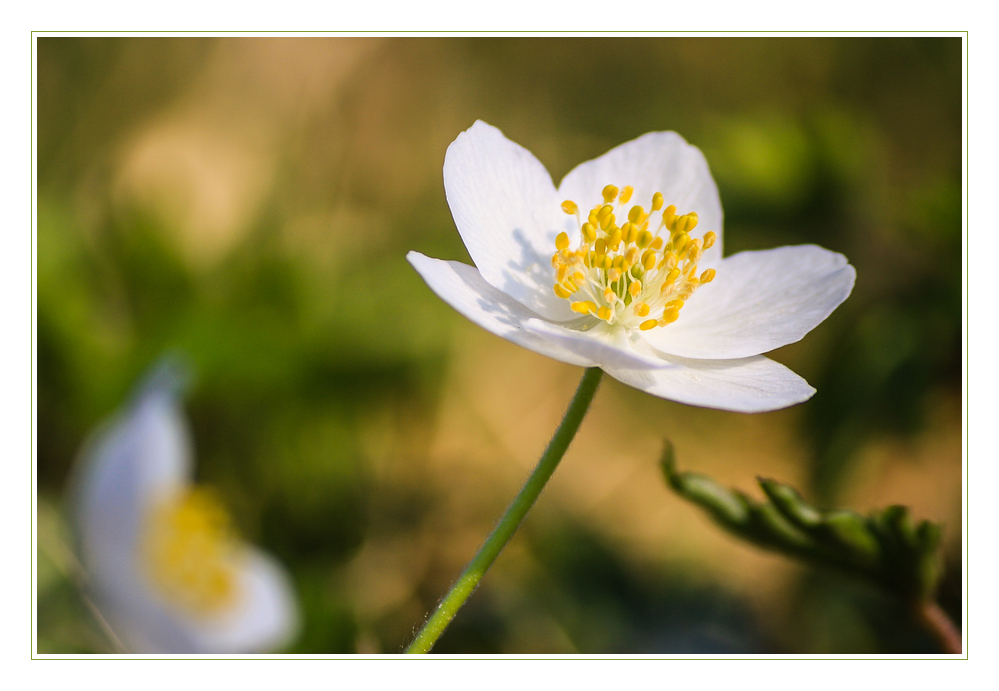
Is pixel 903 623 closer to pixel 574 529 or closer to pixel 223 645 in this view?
pixel 574 529

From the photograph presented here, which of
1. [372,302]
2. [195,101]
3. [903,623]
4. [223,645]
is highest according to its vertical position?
[195,101]

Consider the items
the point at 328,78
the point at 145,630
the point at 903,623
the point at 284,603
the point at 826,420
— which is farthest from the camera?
the point at 328,78

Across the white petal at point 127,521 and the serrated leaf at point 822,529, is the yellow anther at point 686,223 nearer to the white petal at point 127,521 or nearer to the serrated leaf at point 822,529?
the serrated leaf at point 822,529

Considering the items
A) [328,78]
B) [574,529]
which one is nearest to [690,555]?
[574,529]

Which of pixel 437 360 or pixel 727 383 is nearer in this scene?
pixel 727 383

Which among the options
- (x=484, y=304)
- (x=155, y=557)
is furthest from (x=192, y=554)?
(x=484, y=304)

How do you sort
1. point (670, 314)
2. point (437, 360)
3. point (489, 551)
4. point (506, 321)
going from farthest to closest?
1. point (437, 360)
2. point (670, 314)
3. point (506, 321)
4. point (489, 551)

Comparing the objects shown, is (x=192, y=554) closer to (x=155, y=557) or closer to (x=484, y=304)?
(x=155, y=557)
